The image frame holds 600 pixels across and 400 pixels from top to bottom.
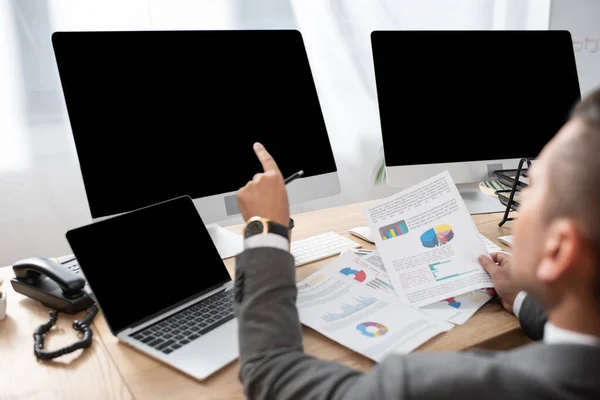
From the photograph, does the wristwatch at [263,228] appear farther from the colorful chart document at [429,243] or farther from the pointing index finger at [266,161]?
the colorful chart document at [429,243]

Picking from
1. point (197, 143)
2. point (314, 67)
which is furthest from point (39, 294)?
point (314, 67)

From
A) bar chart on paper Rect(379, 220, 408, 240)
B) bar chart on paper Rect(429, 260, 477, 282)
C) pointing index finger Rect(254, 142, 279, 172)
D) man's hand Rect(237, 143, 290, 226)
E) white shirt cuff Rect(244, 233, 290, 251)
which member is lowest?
bar chart on paper Rect(429, 260, 477, 282)

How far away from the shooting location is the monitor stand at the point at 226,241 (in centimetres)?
124

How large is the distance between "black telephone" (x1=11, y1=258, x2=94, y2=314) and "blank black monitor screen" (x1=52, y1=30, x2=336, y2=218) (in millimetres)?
144

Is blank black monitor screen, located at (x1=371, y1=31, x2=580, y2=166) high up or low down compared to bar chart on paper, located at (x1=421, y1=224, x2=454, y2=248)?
up

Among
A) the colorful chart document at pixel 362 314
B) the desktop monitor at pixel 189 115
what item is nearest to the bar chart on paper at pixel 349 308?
the colorful chart document at pixel 362 314

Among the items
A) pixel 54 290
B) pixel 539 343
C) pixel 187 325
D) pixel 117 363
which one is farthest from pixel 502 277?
pixel 54 290

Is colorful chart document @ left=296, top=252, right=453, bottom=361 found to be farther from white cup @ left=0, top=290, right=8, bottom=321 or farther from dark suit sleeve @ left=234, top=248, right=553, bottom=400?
white cup @ left=0, top=290, right=8, bottom=321

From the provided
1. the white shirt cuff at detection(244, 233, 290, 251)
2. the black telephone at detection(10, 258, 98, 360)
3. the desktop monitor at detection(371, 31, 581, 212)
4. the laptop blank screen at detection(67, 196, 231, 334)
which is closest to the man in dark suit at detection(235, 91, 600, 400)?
the white shirt cuff at detection(244, 233, 290, 251)

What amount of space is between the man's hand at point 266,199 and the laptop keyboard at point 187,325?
Answer: 180 mm

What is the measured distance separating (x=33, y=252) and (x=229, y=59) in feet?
3.94

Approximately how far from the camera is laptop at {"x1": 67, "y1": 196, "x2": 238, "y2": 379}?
0.85m

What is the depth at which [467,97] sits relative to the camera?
4.89 feet

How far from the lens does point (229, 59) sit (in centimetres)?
123
